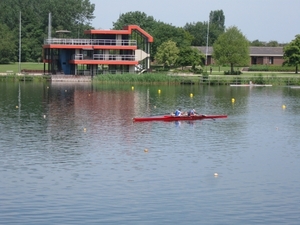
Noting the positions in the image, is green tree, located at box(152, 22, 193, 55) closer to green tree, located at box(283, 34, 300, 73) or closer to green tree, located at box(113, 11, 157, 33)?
green tree, located at box(113, 11, 157, 33)

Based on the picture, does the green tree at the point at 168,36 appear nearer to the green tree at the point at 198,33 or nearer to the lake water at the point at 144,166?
the green tree at the point at 198,33

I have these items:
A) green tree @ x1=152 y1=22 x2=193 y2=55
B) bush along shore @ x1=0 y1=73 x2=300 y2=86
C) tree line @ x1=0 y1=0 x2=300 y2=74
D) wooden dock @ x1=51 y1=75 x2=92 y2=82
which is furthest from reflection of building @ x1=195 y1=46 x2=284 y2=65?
wooden dock @ x1=51 y1=75 x2=92 y2=82

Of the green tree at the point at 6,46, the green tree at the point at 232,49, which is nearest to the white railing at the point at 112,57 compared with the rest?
the green tree at the point at 232,49

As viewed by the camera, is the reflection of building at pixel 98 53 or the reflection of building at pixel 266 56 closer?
the reflection of building at pixel 98 53

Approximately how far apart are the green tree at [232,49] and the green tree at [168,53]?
7.49 meters

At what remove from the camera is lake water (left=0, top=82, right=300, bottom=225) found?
24.6 m

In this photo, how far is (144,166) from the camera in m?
32.3

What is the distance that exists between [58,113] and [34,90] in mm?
25206

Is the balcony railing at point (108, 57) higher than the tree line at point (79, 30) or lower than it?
lower

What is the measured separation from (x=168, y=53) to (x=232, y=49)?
12.1 meters

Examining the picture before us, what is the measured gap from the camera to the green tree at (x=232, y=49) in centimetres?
11238

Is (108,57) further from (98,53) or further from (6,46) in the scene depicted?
(6,46)

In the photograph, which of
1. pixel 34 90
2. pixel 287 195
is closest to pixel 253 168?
pixel 287 195

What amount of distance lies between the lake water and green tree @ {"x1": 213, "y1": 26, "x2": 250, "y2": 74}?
51.8 metres
